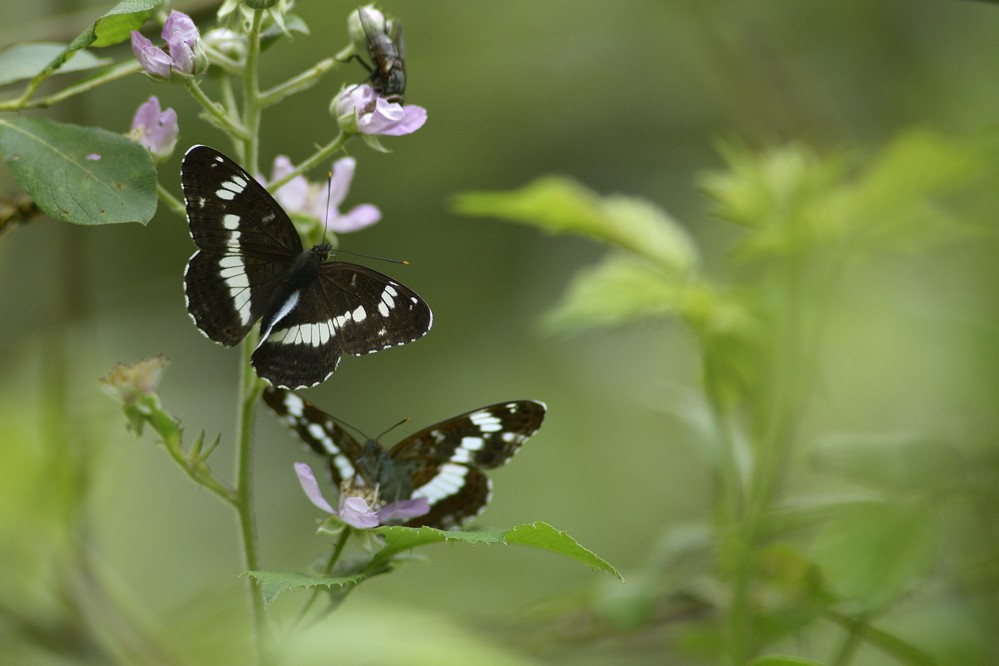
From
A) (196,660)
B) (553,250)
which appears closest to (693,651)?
(196,660)

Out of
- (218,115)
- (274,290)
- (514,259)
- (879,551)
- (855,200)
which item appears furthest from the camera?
(514,259)

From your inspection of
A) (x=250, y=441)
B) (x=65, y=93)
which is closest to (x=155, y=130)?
(x=65, y=93)

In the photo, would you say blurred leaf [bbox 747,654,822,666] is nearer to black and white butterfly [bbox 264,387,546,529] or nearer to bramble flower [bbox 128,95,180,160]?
black and white butterfly [bbox 264,387,546,529]

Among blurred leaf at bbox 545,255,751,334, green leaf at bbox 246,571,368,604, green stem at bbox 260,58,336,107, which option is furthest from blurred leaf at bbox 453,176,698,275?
green leaf at bbox 246,571,368,604

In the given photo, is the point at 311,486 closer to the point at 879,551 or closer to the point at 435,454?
the point at 435,454

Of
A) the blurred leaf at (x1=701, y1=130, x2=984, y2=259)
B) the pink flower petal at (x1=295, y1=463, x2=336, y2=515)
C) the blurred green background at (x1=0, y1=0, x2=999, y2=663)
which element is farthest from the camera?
the blurred green background at (x1=0, y1=0, x2=999, y2=663)

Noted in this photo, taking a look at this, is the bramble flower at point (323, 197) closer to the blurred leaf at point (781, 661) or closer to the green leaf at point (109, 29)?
the green leaf at point (109, 29)
